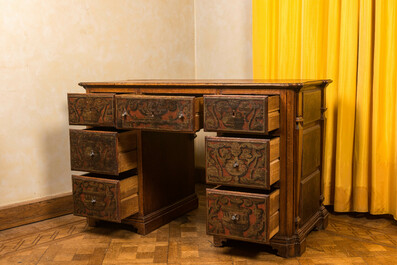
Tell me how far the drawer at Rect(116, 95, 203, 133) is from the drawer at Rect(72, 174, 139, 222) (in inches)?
11.5

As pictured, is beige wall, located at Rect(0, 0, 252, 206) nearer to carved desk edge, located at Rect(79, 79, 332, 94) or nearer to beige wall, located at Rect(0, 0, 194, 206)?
beige wall, located at Rect(0, 0, 194, 206)

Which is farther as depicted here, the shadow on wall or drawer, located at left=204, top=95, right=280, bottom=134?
the shadow on wall

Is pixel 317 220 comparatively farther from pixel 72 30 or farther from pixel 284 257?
pixel 72 30

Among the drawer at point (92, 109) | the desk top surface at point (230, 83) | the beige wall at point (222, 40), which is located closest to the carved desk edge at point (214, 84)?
the desk top surface at point (230, 83)

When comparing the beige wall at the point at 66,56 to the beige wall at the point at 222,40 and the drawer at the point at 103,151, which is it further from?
the drawer at the point at 103,151

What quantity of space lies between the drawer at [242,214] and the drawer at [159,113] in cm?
32

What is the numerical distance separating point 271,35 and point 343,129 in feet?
2.39

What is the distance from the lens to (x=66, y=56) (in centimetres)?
282

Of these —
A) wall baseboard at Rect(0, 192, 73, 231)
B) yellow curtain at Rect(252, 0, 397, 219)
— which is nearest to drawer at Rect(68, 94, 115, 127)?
wall baseboard at Rect(0, 192, 73, 231)

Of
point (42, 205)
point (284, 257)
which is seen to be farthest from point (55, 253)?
point (284, 257)

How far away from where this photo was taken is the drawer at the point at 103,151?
90.8 inches

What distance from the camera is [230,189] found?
216 cm

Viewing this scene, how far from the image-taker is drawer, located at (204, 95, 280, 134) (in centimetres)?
195

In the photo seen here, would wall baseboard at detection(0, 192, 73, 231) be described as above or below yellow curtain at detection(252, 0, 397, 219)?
below
